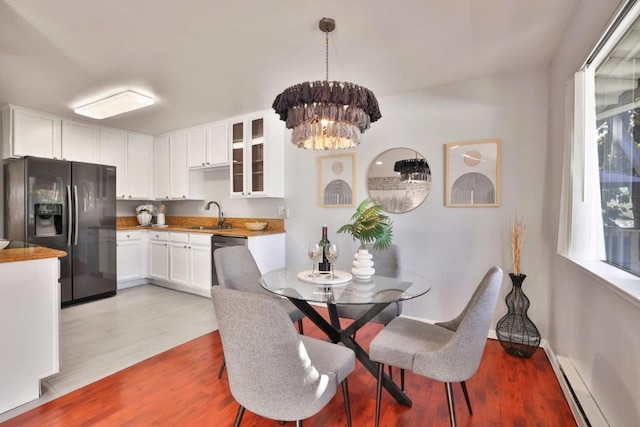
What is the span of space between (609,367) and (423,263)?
67.1 inches

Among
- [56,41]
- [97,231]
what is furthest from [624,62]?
[97,231]

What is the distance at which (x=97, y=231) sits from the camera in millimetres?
3971

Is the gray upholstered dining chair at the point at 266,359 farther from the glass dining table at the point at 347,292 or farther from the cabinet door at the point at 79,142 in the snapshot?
the cabinet door at the point at 79,142

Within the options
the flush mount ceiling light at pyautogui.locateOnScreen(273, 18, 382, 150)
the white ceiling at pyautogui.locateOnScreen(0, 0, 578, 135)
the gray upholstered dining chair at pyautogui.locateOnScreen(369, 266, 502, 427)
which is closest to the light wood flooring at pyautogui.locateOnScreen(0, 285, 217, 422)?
the gray upholstered dining chair at pyautogui.locateOnScreen(369, 266, 502, 427)

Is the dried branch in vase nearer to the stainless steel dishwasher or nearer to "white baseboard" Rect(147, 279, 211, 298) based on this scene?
the stainless steel dishwasher

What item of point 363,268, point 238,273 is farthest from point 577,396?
point 238,273

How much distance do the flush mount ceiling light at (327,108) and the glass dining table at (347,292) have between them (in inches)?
35.5

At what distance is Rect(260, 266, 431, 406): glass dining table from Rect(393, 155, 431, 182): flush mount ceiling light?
1289 millimetres

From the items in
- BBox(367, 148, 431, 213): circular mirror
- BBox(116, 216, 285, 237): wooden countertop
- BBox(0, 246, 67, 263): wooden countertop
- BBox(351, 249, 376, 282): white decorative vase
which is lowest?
BBox(351, 249, 376, 282): white decorative vase

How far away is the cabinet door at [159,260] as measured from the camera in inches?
174

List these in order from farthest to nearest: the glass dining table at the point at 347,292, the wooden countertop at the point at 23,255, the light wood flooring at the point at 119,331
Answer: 1. the light wood flooring at the point at 119,331
2. the wooden countertop at the point at 23,255
3. the glass dining table at the point at 347,292

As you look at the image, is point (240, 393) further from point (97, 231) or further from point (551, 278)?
point (97, 231)

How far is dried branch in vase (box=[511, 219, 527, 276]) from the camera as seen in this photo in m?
2.59

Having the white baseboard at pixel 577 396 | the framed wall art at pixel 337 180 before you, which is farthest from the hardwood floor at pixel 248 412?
the framed wall art at pixel 337 180
